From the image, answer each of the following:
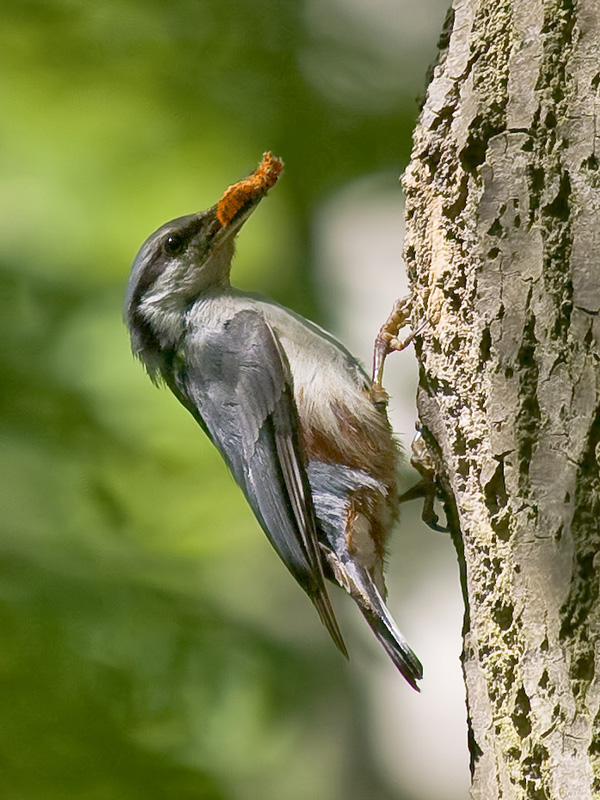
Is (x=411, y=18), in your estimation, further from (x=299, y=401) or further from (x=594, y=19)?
(x=594, y=19)

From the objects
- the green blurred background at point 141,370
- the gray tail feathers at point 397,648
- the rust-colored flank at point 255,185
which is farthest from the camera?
the green blurred background at point 141,370

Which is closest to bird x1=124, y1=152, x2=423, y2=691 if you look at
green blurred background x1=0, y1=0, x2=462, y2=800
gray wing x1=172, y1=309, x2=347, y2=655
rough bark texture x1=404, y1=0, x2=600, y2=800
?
gray wing x1=172, y1=309, x2=347, y2=655

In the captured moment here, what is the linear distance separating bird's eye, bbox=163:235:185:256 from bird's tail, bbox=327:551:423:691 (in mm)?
1175

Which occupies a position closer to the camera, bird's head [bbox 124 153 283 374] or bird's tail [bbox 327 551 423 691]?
bird's tail [bbox 327 551 423 691]

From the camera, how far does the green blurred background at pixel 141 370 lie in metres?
3.55

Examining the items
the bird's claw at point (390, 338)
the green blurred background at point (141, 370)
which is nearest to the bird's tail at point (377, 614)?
the bird's claw at point (390, 338)

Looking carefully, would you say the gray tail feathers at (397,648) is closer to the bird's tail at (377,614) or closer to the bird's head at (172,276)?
the bird's tail at (377,614)

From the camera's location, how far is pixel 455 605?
11.6ft

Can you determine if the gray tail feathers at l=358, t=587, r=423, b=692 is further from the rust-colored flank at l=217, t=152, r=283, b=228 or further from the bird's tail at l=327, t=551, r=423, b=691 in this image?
the rust-colored flank at l=217, t=152, r=283, b=228

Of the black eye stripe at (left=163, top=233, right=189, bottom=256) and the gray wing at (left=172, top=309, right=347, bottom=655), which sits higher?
the black eye stripe at (left=163, top=233, right=189, bottom=256)

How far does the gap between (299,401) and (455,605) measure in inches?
43.7

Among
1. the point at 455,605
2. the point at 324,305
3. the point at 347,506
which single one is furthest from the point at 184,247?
the point at 455,605

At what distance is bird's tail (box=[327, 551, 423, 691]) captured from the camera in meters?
2.50

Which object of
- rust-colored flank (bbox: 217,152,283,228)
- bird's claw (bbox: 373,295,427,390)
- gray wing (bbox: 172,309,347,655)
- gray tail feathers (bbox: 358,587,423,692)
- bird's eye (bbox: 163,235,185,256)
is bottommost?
gray tail feathers (bbox: 358,587,423,692)
